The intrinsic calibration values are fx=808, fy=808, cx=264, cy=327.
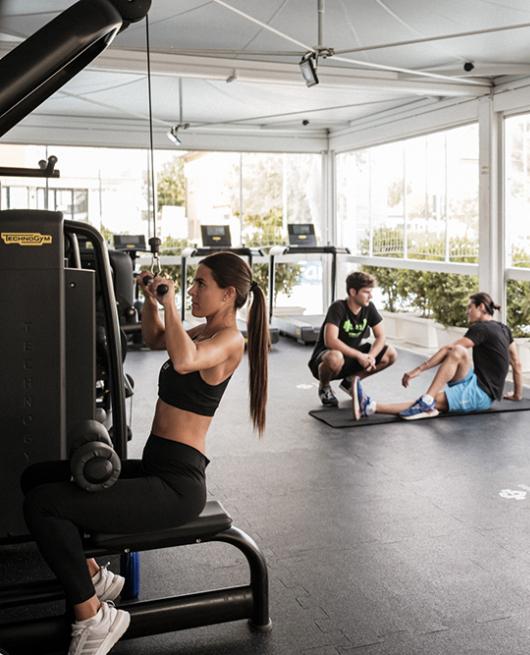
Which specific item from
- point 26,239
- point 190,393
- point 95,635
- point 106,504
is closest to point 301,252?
point 26,239

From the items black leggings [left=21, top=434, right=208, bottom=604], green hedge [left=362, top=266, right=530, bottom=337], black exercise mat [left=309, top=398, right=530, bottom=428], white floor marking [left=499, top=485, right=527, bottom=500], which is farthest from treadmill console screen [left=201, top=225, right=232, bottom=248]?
black leggings [left=21, top=434, right=208, bottom=604]

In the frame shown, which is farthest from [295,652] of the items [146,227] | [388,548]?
[146,227]

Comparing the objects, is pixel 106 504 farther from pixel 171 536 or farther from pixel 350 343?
pixel 350 343

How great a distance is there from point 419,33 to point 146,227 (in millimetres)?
5779

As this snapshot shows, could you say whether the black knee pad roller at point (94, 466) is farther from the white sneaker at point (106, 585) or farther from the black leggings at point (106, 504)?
the white sneaker at point (106, 585)

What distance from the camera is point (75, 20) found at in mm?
1374

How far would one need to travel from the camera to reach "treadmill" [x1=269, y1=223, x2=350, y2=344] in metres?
9.53

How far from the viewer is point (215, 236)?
34.2ft

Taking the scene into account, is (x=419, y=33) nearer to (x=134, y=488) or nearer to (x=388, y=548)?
(x=388, y=548)

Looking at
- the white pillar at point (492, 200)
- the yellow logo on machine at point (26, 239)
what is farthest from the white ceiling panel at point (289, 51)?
the yellow logo on machine at point (26, 239)

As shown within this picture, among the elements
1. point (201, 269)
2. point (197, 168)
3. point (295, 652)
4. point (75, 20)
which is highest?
point (197, 168)

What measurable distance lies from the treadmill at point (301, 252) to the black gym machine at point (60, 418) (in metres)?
6.63

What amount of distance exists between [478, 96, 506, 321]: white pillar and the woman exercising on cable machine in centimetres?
554

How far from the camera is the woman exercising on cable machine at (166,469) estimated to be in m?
2.25
